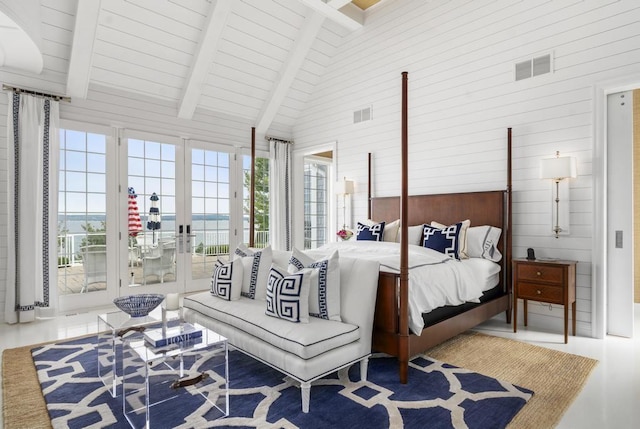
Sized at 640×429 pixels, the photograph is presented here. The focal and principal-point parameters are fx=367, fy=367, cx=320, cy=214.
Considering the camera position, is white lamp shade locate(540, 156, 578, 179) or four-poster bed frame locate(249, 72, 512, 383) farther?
white lamp shade locate(540, 156, 578, 179)

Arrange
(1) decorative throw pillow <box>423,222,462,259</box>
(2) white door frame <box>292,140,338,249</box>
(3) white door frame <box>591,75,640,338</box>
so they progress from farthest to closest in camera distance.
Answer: (2) white door frame <box>292,140,338,249</box> → (1) decorative throw pillow <box>423,222,462,259</box> → (3) white door frame <box>591,75,640,338</box>

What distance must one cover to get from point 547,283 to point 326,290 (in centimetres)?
221

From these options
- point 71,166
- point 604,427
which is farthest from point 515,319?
point 71,166

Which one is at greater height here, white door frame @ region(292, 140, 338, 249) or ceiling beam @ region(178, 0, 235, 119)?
ceiling beam @ region(178, 0, 235, 119)

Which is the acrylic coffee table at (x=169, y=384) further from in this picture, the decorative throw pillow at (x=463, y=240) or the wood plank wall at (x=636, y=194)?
the wood plank wall at (x=636, y=194)

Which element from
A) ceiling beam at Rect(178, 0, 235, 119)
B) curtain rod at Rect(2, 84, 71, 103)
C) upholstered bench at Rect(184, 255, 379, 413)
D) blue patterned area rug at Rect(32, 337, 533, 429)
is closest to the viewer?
blue patterned area rug at Rect(32, 337, 533, 429)

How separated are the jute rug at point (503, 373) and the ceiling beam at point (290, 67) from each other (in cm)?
431

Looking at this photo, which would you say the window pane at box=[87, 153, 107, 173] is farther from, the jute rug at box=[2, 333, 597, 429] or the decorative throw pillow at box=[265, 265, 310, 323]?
the decorative throw pillow at box=[265, 265, 310, 323]

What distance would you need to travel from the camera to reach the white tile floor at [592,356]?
2096 mm

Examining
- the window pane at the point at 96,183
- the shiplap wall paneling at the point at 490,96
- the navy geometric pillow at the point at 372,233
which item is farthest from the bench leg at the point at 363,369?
the window pane at the point at 96,183

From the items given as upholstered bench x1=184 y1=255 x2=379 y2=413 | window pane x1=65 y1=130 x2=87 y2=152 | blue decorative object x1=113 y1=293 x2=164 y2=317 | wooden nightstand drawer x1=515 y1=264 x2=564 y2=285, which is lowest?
upholstered bench x1=184 y1=255 x2=379 y2=413

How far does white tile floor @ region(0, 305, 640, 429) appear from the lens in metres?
2.10

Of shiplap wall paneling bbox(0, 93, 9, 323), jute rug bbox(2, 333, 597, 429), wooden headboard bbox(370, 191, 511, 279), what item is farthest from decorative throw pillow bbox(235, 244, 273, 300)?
shiplap wall paneling bbox(0, 93, 9, 323)

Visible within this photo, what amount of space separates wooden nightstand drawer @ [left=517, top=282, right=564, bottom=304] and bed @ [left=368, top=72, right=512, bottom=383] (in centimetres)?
30
